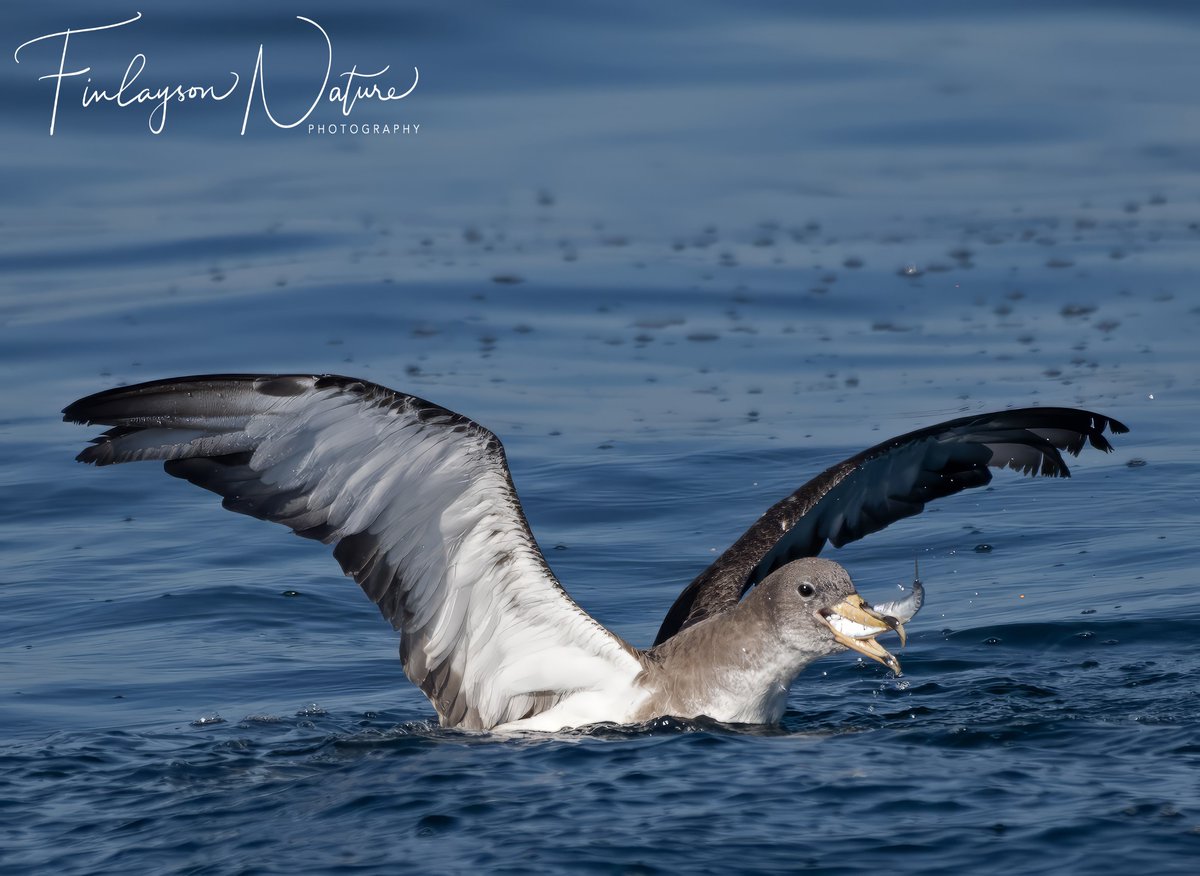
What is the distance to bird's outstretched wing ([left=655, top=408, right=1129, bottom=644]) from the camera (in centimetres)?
816

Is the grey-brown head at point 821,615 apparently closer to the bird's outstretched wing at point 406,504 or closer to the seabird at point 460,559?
the seabird at point 460,559

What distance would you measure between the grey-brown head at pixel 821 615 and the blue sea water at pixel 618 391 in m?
0.39

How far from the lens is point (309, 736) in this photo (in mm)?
7578

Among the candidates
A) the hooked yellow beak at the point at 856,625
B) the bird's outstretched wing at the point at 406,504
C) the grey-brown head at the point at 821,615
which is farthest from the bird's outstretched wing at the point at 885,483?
the bird's outstretched wing at the point at 406,504

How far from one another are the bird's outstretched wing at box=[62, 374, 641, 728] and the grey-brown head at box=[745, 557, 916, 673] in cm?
62

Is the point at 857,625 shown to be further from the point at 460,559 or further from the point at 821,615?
the point at 460,559

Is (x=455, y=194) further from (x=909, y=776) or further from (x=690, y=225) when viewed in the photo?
(x=909, y=776)

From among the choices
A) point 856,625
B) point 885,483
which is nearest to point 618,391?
point 885,483

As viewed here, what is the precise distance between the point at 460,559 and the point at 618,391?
18.7 feet

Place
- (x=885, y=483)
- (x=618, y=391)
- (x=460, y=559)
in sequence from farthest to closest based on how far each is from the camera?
(x=618, y=391) → (x=885, y=483) → (x=460, y=559)

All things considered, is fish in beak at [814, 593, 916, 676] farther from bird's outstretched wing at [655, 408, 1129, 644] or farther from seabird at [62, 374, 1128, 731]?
bird's outstretched wing at [655, 408, 1129, 644]

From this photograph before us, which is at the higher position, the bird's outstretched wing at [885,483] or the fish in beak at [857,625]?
the bird's outstretched wing at [885,483]

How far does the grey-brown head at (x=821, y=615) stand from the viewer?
7371mm

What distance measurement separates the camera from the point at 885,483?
343 inches
